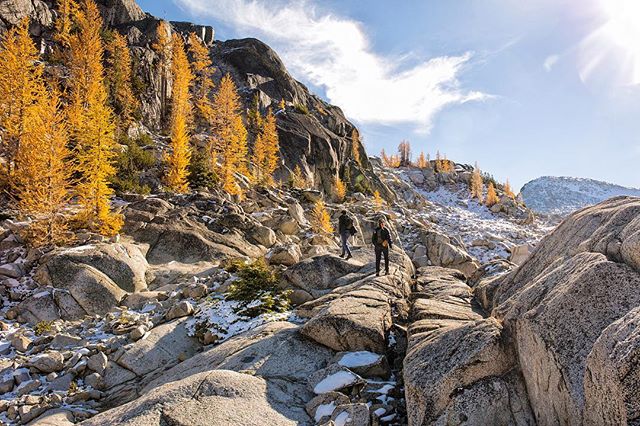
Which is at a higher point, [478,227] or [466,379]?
[478,227]

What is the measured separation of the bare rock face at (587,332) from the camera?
3.91 metres

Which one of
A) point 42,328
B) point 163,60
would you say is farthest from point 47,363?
point 163,60

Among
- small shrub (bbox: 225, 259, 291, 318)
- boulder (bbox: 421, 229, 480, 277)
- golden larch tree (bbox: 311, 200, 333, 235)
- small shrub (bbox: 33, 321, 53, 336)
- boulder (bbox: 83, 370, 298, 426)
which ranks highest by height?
golden larch tree (bbox: 311, 200, 333, 235)

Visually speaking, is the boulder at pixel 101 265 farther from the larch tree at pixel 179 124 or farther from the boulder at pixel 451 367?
the boulder at pixel 451 367

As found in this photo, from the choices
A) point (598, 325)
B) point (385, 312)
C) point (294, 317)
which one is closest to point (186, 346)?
point (294, 317)

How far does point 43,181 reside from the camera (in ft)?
60.3

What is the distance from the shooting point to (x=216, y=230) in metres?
23.8

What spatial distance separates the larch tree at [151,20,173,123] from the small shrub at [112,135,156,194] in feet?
61.0

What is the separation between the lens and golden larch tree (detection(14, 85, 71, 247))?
17.3 m

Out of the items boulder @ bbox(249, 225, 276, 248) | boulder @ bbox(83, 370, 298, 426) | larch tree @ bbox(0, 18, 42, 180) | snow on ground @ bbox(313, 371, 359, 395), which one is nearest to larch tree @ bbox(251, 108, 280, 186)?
boulder @ bbox(249, 225, 276, 248)

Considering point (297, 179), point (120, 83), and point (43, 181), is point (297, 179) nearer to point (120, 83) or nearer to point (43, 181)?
point (120, 83)

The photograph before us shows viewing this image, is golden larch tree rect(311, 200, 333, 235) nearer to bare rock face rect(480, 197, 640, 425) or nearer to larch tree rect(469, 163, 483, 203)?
bare rock face rect(480, 197, 640, 425)

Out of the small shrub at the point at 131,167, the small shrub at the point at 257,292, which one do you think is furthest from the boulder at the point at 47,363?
the small shrub at the point at 131,167

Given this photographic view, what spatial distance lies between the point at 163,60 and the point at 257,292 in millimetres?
52652
